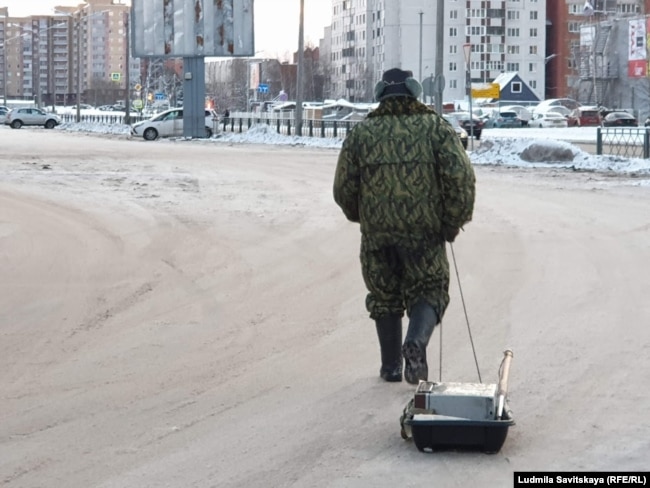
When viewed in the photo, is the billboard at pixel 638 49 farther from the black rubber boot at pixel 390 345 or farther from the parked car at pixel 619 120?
the black rubber boot at pixel 390 345

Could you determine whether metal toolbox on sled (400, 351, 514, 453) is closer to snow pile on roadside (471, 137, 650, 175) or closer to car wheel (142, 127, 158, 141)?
snow pile on roadside (471, 137, 650, 175)

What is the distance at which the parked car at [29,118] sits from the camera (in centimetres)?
7300

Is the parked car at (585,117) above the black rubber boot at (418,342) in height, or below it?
above

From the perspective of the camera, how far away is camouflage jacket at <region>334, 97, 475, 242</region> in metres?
6.38

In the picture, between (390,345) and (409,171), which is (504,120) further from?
(409,171)

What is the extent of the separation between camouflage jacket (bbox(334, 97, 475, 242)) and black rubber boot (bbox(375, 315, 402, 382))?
0.52m

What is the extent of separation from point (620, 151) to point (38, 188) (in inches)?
725

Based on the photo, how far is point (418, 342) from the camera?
6.41 meters

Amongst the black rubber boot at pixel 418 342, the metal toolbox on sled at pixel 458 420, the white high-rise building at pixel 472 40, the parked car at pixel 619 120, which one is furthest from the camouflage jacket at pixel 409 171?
the white high-rise building at pixel 472 40

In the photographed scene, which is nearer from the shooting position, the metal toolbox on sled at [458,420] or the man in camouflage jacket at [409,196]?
the metal toolbox on sled at [458,420]

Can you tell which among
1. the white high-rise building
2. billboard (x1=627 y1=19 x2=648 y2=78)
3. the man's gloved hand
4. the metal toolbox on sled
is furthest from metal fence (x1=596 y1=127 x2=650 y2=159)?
the white high-rise building

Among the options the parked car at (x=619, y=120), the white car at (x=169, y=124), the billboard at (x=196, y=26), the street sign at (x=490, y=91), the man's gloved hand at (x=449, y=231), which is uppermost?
the billboard at (x=196, y=26)

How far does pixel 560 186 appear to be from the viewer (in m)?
22.8

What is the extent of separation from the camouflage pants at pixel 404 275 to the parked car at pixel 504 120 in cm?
6538
